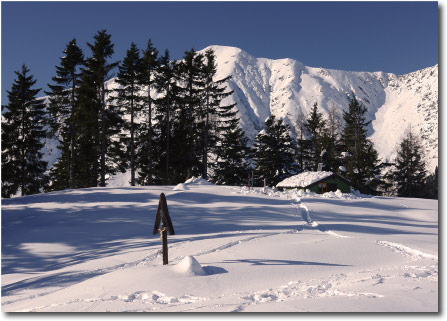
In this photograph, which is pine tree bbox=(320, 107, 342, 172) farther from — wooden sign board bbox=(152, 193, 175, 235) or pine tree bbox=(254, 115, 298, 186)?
wooden sign board bbox=(152, 193, 175, 235)

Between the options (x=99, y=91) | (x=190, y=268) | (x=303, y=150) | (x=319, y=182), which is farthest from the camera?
(x=303, y=150)

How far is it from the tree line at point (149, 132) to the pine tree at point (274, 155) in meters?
0.14

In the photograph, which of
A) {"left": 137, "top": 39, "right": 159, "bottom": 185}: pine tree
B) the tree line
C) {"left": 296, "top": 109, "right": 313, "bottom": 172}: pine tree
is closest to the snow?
the tree line

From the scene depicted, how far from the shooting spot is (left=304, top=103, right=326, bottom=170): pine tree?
4234cm

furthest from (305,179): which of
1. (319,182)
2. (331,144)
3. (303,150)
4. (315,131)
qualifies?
(315,131)

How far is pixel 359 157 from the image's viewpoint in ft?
120

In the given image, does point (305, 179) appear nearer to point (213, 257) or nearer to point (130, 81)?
point (130, 81)

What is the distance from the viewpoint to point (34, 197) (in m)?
16.7

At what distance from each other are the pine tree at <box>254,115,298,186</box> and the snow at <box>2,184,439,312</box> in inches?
880

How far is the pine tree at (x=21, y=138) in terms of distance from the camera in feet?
67.8

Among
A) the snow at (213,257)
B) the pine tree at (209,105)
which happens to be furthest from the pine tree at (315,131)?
the snow at (213,257)

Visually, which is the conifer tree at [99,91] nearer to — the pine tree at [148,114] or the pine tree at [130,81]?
the pine tree at [130,81]

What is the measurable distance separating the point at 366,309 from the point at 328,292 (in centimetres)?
62

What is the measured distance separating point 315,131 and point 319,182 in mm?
19295
